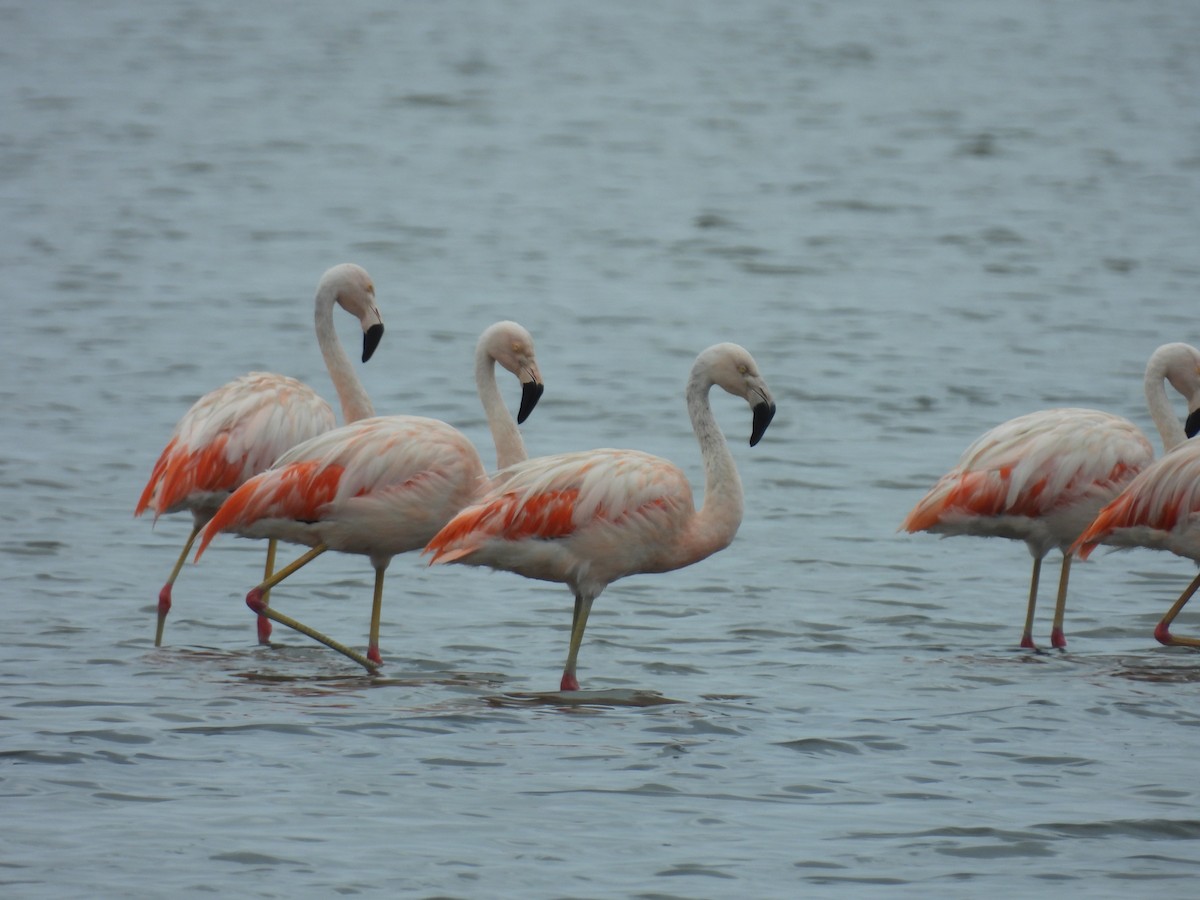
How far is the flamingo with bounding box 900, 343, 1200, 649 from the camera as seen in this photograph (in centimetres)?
729

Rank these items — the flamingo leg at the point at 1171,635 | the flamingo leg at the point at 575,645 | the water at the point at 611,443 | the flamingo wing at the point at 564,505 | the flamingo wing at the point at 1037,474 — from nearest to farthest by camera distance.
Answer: the water at the point at 611,443 < the flamingo wing at the point at 564,505 < the flamingo leg at the point at 575,645 < the flamingo leg at the point at 1171,635 < the flamingo wing at the point at 1037,474

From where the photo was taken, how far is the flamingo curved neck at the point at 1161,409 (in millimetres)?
7605

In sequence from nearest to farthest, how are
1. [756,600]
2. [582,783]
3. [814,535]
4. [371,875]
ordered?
1. [371,875]
2. [582,783]
3. [756,600]
4. [814,535]

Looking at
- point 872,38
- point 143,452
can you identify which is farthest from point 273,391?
point 872,38

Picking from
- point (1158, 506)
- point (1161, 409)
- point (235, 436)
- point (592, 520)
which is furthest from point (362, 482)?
point (1161, 409)

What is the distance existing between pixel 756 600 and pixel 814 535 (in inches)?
52.1

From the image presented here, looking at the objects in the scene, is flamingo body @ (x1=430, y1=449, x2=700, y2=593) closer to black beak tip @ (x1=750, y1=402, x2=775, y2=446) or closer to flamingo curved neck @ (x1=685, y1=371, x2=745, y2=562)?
flamingo curved neck @ (x1=685, y1=371, x2=745, y2=562)

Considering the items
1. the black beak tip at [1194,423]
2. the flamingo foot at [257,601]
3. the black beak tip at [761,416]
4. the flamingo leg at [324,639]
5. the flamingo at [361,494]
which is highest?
the black beak tip at [1194,423]

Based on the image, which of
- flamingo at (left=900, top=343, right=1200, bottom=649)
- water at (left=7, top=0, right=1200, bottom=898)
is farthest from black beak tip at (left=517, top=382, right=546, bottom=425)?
flamingo at (left=900, top=343, right=1200, bottom=649)

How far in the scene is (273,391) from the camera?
23.8 ft

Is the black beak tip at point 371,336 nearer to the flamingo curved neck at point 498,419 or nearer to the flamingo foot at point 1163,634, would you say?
the flamingo curved neck at point 498,419

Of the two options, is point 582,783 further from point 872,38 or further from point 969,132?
point 872,38

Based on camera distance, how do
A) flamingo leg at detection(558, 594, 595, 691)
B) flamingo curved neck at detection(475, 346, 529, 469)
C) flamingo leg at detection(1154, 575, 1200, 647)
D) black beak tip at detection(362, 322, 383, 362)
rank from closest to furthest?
flamingo leg at detection(558, 594, 595, 691), flamingo curved neck at detection(475, 346, 529, 469), flamingo leg at detection(1154, 575, 1200, 647), black beak tip at detection(362, 322, 383, 362)

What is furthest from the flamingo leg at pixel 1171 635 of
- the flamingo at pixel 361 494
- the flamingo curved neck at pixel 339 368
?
the flamingo curved neck at pixel 339 368
